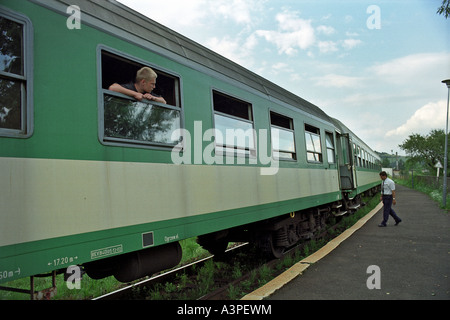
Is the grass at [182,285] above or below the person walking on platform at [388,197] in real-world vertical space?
below

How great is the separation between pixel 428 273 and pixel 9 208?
5568 mm

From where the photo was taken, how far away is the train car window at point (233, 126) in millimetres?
4742

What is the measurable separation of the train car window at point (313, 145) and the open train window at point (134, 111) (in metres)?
4.30

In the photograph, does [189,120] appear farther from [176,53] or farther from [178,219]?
[178,219]

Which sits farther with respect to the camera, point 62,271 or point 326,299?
point 326,299

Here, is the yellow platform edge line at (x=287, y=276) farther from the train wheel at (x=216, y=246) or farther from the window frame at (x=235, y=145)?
the window frame at (x=235, y=145)

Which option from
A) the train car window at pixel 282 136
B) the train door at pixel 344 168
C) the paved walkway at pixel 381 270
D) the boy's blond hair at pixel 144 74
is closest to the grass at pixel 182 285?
the paved walkway at pixel 381 270

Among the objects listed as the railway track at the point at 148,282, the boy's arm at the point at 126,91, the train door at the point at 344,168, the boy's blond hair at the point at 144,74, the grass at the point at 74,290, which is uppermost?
the boy's blond hair at the point at 144,74

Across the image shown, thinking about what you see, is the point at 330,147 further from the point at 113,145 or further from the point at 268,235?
the point at 113,145

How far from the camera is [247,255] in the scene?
7.46 metres

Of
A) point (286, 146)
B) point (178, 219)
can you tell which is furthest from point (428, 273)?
point (178, 219)

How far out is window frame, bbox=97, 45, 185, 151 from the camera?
10.2 ft

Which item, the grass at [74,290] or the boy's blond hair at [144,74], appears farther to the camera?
the grass at [74,290]

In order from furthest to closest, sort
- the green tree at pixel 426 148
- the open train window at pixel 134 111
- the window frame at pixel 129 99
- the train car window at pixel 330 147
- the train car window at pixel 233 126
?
the green tree at pixel 426 148 < the train car window at pixel 330 147 < the train car window at pixel 233 126 < the open train window at pixel 134 111 < the window frame at pixel 129 99
